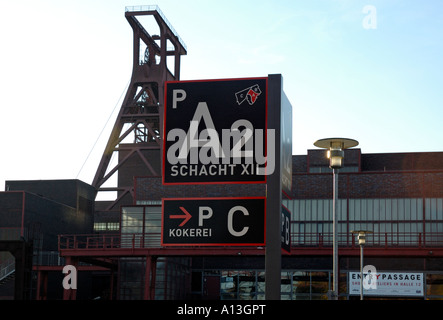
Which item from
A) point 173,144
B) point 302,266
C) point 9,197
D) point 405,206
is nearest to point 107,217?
point 9,197

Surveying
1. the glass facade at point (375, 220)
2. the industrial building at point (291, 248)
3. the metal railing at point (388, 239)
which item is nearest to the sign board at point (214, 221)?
the industrial building at point (291, 248)

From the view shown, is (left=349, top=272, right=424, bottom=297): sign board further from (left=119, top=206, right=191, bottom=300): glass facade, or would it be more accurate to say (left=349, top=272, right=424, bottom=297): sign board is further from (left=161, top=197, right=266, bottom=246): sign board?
(left=161, top=197, right=266, bottom=246): sign board

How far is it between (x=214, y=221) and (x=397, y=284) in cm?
3619

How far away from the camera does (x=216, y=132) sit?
9.79 m

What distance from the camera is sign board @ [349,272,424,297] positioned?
43.1 meters

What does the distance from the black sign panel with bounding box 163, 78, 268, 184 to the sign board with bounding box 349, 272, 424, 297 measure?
35.5 metres

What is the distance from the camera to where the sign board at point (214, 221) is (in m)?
9.34

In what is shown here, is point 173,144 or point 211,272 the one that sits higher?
point 173,144

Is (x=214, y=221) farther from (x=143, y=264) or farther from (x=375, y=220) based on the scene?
(x=375, y=220)

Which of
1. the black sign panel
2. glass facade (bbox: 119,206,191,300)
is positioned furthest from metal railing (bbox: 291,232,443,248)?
the black sign panel

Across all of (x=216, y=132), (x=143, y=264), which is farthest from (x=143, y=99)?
(x=216, y=132)

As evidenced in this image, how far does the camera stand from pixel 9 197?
51.0m
